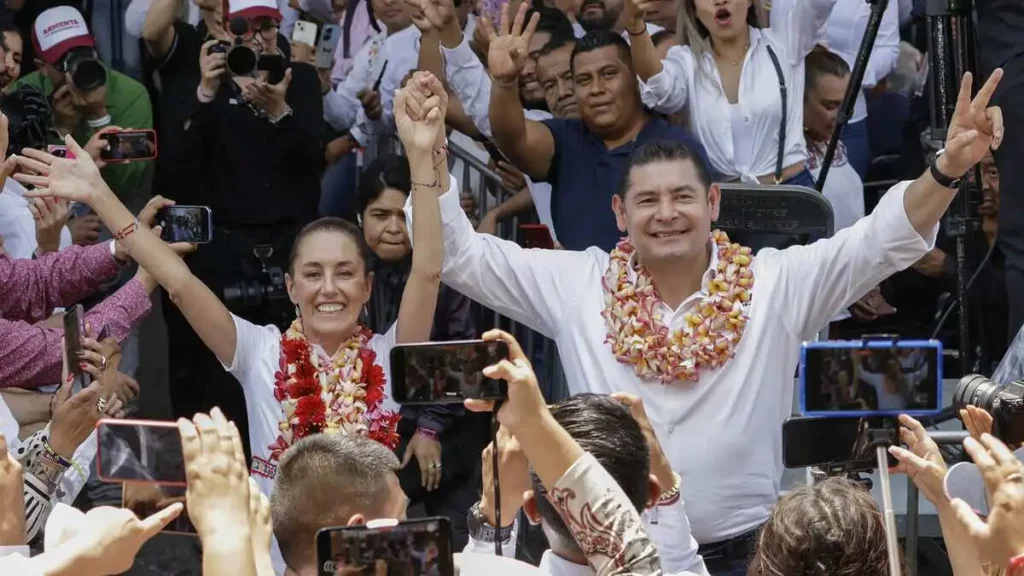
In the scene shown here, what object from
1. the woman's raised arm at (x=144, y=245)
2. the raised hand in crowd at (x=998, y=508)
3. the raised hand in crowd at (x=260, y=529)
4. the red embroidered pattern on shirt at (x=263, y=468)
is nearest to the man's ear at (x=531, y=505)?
the raised hand in crowd at (x=260, y=529)

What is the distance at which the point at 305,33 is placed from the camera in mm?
6973

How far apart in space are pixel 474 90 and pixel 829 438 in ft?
11.6

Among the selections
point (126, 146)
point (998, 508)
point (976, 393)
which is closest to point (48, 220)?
point (126, 146)

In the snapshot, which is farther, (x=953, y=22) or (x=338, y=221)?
(x=953, y=22)

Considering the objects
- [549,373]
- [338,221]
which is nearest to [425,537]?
[338,221]

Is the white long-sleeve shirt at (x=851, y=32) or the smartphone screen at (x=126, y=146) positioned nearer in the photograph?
the smartphone screen at (x=126, y=146)

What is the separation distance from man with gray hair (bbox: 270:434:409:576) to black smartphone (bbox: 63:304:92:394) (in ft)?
4.78

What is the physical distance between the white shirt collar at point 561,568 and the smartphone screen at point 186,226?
2544mm

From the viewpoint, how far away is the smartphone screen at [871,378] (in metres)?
2.68

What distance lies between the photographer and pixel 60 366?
15.9 ft

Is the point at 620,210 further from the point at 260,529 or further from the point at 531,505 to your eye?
the point at 260,529

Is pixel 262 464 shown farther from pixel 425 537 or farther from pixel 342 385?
pixel 425 537

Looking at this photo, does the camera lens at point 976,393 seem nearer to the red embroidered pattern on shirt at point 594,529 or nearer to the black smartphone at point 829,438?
the black smartphone at point 829,438

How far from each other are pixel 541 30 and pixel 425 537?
433cm
